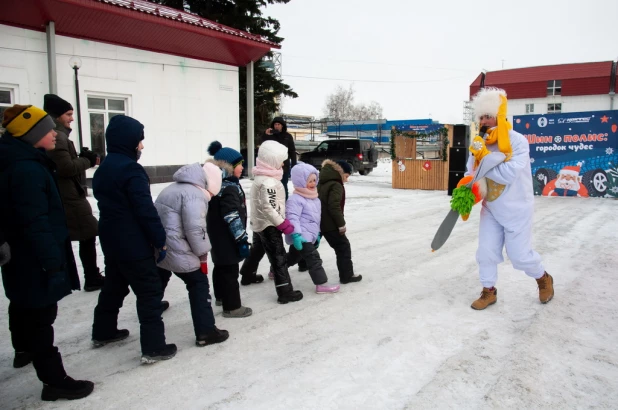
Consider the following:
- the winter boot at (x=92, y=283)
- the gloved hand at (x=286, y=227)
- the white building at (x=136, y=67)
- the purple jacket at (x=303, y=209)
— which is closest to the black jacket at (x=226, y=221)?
the gloved hand at (x=286, y=227)

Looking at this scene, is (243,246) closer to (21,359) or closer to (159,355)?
(159,355)

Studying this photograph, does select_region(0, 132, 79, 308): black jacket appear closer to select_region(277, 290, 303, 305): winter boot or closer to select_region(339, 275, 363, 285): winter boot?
select_region(277, 290, 303, 305): winter boot

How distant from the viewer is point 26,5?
1086cm

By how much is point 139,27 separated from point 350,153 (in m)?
11.4

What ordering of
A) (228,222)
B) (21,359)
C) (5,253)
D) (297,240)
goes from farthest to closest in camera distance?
(297,240)
(228,222)
(21,359)
(5,253)

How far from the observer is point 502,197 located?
14.0 ft

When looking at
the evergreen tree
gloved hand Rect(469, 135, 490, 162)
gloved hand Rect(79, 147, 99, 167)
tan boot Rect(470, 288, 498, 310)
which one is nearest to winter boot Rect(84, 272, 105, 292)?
gloved hand Rect(79, 147, 99, 167)

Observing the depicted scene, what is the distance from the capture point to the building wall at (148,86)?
11.5 meters

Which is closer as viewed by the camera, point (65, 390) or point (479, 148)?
point (65, 390)

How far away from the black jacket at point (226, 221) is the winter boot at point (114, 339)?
941 mm

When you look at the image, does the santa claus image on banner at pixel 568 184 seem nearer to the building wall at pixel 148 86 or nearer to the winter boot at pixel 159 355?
the building wall at pixel 148 86

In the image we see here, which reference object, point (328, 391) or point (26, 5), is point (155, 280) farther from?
point (26, 5)

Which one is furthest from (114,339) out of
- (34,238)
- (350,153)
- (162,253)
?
(350,153)

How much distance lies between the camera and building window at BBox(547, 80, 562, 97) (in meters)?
44.2
